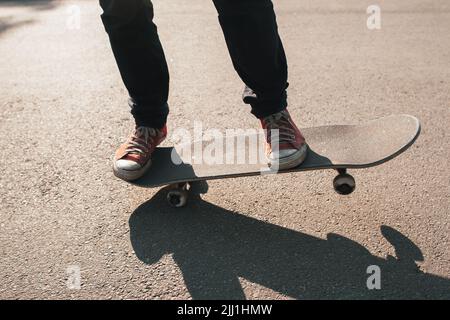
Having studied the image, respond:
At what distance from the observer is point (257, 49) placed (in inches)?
76.2

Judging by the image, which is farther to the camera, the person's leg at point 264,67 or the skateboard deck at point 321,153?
the skateboard deck at point 321,153

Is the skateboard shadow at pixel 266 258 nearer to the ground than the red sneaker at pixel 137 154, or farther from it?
nearer to the ground

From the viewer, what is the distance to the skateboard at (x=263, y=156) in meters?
2.01

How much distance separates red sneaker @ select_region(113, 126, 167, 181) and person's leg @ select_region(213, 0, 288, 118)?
50 centimetres

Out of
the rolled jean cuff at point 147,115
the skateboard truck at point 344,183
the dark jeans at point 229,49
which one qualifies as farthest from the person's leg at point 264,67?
the rolled jean cuff at point 147,115

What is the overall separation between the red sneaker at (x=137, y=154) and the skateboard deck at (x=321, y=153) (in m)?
0.04

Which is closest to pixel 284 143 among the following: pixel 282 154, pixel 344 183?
pixel 282 154

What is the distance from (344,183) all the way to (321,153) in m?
0.16

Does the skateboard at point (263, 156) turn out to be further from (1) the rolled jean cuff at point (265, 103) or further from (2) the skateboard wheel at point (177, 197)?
(1) the rolled jean cuff at point (265, 103)

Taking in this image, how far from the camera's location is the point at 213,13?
17.4ft

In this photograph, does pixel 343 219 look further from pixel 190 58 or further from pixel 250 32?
pixel 190 58

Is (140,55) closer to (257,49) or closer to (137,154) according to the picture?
(137,154)

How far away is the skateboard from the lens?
2.01m

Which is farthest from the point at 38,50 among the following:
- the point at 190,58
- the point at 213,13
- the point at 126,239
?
the point at 126,239
